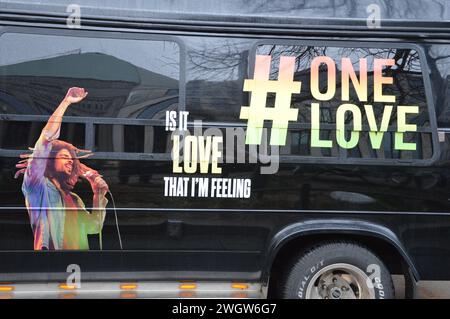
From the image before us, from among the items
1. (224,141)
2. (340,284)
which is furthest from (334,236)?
(224,141)

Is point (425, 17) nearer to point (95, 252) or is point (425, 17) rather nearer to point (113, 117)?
point (113, 117)

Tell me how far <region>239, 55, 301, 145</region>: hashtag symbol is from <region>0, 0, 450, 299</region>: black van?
1 centimetres

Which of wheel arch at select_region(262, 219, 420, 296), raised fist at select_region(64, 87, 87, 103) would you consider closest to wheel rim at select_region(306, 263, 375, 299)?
wheel arch at select_region(262, 219, 420, 296)

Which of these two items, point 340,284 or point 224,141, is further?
point 340,284

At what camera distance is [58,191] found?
2.95 metres

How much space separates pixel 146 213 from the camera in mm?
3010

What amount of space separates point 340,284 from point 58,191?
2165 millimetres

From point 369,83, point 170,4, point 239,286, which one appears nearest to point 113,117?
point 170,4

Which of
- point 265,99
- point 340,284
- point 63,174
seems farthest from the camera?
point 340,284

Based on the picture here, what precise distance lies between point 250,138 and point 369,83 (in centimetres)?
96

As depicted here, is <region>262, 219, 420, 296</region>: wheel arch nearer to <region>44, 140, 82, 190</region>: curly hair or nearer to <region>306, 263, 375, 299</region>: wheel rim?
<region>306, 263, 375, 299</region>: wheel rim

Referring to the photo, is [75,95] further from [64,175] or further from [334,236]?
[334,236]

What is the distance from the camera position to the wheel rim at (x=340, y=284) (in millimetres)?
3100

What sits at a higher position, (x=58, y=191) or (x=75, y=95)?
(x=75, y=95)
